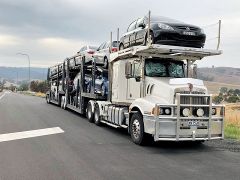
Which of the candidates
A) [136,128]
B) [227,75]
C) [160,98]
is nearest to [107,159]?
[136,128]

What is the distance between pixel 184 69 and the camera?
42.7 feet

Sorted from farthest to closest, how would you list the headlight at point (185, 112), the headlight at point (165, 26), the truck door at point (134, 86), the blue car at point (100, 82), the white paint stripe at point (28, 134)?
the blue car at point (100, 82) < the truck door at point (134, 86) < the headlight at point (165, 26) < the white paint stripe at point (28, 134) < the headlight at point (185, 112)

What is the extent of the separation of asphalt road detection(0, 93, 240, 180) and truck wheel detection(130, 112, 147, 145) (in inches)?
10.6

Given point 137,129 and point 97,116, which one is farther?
point 97,116

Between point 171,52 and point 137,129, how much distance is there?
95.9 inches

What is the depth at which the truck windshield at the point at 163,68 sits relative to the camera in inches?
487

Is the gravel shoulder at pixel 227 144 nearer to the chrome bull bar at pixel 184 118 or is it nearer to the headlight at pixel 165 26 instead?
the chrome bull bar at pixel 184 118

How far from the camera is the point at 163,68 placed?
41.3 ft

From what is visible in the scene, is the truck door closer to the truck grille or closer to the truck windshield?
the truck windshield

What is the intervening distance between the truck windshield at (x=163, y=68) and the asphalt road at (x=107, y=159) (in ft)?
6.83

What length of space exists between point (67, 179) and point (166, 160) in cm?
292

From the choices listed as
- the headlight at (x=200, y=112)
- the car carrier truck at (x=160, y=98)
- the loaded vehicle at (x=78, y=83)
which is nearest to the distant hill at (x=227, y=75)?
the loaded vehicle at (x=78, y=83)

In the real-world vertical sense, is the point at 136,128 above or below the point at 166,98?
below

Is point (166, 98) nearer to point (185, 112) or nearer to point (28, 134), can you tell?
point (185, 112)
